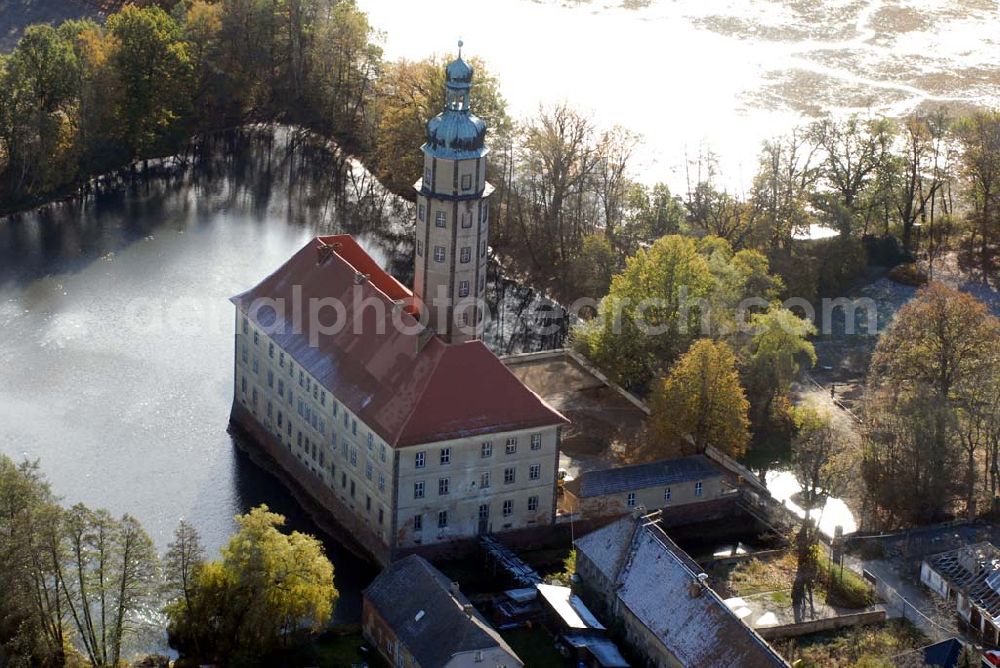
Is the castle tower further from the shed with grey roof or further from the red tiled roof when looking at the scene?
the shed with grey roof

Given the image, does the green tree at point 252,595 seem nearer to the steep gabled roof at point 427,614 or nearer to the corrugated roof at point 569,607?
the steep gabled roof at point 427,614

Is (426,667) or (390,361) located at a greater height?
(390,361)

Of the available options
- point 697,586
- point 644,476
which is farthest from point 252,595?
point 644,476

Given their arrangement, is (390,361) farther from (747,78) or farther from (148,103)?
(747,78)

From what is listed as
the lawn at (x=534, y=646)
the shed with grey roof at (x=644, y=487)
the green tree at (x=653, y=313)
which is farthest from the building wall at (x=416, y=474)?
the green tree at (x=653, y=313)

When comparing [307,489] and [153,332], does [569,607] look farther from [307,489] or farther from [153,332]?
[153,332]

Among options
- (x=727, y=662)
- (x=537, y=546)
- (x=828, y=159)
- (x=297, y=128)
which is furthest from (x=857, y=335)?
(x=297, y=128)

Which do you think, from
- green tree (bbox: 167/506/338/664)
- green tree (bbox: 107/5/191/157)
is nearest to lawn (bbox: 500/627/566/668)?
green tree (bbox: 167/506/338/664)
